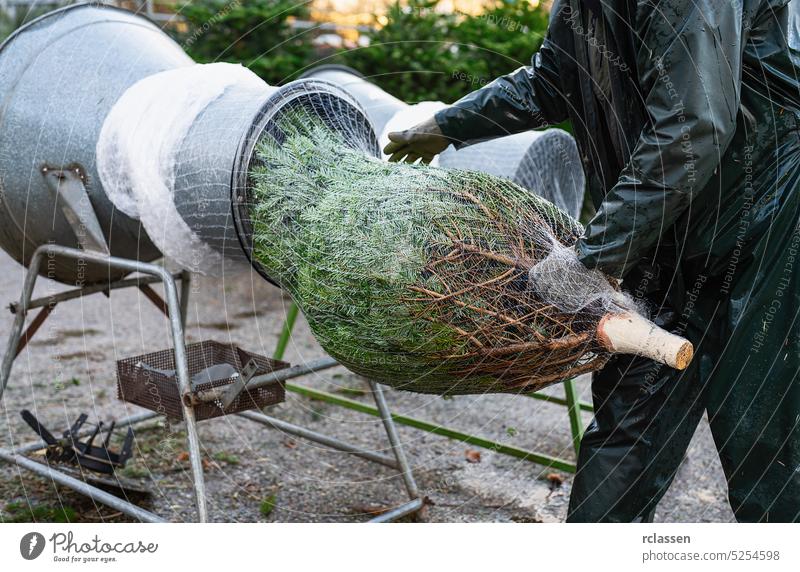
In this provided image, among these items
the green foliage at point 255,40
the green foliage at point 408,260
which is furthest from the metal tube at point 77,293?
the green foliage at point 255,40

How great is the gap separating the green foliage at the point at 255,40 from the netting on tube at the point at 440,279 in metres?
3.11

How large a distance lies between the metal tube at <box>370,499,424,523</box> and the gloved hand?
1359 millimetres

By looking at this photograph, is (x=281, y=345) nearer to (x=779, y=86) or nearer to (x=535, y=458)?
(x=535, y=458)

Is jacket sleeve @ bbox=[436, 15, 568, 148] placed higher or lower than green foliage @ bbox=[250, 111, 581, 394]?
higher

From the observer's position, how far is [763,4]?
7.67ft

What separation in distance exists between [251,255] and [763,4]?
1.62 meters

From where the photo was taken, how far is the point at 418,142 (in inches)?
118

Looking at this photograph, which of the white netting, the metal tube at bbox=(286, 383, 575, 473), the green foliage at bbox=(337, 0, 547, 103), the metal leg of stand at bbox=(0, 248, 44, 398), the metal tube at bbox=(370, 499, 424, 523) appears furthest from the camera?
the green foliage at bbox=(337, 0, 547, 103)

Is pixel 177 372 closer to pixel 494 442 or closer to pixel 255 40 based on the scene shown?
pixel 494 442

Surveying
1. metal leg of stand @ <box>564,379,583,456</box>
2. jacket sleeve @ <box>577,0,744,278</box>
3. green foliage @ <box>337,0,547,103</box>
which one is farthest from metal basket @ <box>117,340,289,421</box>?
green foliage @ <box>337,0,547,103</box>

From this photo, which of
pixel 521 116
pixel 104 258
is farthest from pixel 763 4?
pixel 104 258

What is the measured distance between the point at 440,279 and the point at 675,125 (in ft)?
2.17

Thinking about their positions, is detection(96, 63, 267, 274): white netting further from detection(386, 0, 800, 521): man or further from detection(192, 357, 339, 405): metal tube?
detection(386, 0, 800, 521): man

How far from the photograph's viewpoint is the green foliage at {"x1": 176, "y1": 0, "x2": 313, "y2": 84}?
5410 millimetres
